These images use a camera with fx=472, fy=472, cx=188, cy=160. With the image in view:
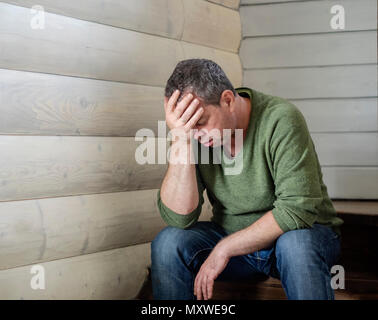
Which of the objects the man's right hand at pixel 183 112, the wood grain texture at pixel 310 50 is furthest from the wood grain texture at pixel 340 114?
the man's right hand at pixel 183 112

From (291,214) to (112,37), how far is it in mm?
→ 1004

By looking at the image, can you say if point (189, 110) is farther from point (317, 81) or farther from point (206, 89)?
point (317, 81)

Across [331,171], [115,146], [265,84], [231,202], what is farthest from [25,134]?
[331,171]

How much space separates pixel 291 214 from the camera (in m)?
1.36

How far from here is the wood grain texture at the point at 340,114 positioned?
230 centimetres

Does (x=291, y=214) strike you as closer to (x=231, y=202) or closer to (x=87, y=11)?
(x=231, y=202)

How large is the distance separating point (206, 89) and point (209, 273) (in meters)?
0.56

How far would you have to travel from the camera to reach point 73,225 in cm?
174

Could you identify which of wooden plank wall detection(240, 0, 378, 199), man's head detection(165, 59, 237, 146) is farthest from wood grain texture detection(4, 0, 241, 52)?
man's head detection(165, 59, 237, 146)

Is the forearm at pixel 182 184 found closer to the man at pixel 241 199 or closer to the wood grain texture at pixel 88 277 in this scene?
the man at pixel 241 199

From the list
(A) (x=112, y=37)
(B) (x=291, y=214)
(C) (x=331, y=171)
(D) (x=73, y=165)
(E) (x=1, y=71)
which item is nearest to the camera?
(B) (x=291, y=214)

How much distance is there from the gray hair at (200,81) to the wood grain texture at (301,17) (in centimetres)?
112

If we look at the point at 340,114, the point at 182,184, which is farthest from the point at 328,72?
the point at 182,184

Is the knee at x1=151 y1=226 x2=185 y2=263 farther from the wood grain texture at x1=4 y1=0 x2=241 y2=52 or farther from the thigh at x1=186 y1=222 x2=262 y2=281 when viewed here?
the wood grain texture at x1=4 y1=0 x2=241 y2=52
